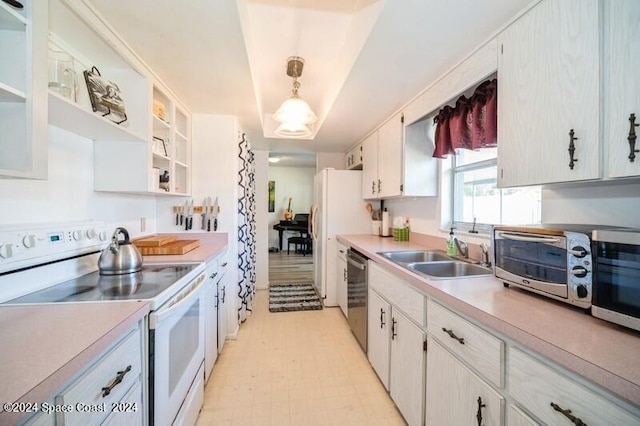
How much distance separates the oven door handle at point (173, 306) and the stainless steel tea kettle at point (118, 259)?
345mm


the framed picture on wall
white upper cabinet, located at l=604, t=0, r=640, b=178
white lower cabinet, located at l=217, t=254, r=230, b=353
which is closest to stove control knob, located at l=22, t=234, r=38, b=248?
white lower cabinet, located at l=217, t=254, r=230, b=353

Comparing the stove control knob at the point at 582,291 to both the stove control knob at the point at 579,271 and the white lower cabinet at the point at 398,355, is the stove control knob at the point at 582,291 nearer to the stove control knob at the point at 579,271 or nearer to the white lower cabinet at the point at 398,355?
the stove control knob at the point at 579,271

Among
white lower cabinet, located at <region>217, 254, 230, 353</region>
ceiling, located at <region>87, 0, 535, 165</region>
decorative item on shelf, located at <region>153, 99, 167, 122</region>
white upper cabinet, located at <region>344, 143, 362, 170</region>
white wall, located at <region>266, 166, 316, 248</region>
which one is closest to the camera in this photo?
ceiling, located at <region>87, 0, 535, 165</region>

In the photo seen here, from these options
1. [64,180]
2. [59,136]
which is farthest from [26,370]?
[59,136]

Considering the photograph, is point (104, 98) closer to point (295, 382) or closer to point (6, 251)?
point (6, 251)

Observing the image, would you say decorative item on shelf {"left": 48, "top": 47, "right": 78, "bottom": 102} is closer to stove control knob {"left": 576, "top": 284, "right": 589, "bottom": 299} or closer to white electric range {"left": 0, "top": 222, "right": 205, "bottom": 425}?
white electric range {"left": 0, "top": 222, "right": 205, "bottom": 425}

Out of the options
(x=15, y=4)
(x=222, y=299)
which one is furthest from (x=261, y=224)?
(x=15, y=4)

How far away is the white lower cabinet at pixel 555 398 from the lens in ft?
2.06

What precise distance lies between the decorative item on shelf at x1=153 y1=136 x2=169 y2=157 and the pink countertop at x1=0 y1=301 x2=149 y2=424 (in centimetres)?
123

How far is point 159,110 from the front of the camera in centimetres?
193

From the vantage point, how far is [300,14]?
159cm

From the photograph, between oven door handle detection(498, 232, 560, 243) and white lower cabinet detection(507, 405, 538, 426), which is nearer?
white lower cabinet detection(507, 405, 538, 426)

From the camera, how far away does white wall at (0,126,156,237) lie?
1138mm

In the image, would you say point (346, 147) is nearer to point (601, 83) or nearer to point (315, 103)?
point (315, 103)
